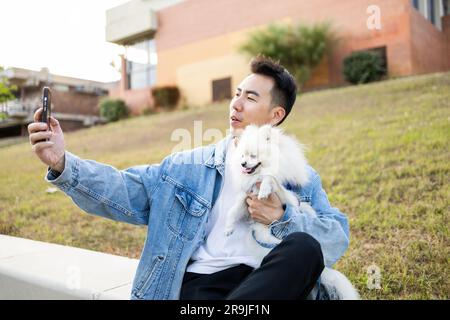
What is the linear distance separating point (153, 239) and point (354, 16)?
13.9 meters

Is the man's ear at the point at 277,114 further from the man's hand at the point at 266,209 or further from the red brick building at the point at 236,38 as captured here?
the red brick building at the point at 236,38

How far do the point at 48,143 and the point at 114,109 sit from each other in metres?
19.9

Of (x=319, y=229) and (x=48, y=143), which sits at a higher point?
(x=48, y=143)

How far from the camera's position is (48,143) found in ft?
5.49

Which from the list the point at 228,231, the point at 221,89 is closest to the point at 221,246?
the point at 228,231

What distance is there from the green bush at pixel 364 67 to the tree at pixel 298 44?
54.3 inches

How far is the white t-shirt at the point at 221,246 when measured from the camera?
1.86 meters

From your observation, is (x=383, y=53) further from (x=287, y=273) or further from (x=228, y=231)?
(x=287, y=273)

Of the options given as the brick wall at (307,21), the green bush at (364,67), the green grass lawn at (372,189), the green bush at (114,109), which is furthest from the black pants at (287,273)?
the green bush at (114,109)

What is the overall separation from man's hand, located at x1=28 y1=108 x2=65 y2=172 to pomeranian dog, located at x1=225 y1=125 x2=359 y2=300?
82cm

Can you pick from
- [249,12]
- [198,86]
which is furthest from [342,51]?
[198,86]

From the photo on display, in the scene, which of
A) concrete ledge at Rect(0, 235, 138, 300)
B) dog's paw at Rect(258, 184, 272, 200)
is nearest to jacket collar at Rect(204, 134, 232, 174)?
dog's paw at Rect(258, 184, 272, 200)

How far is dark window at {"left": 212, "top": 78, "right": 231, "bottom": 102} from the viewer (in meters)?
17.0

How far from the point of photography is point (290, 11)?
51.0 ft
